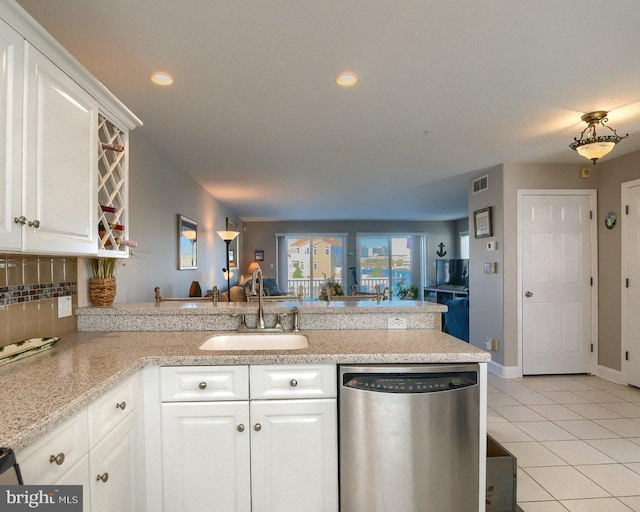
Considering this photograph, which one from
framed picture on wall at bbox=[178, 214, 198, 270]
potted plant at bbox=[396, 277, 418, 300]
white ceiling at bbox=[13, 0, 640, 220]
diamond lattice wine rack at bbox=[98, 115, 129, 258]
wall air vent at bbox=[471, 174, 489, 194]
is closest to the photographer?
white ceiling at bbox=[13, 0, 640, 220]

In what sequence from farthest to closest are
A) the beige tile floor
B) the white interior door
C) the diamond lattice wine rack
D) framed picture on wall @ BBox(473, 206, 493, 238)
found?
1. framed picture on wall @ BBox(473, 206, 493, 238)
2. the white interior door
3. the beige tile floor
4. the diamond lattice wine rack

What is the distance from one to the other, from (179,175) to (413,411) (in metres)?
3.77

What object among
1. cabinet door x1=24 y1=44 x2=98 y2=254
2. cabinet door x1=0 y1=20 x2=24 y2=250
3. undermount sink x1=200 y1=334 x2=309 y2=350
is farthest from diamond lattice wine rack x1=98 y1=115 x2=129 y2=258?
undermount sink x1=200 y1=334 x2=309 y2=350

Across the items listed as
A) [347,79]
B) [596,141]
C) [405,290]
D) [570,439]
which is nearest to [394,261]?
[405,290]

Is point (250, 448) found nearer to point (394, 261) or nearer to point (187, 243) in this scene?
point (187, 243)

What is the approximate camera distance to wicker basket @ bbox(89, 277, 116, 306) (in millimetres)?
2314

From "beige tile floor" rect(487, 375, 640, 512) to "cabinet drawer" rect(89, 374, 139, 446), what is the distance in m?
2.05

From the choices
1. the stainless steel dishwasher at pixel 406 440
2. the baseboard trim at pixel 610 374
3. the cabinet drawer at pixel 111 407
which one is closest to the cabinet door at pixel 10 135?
the cabinet drawer at pixel 111 407

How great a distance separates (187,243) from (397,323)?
3097 millimetres

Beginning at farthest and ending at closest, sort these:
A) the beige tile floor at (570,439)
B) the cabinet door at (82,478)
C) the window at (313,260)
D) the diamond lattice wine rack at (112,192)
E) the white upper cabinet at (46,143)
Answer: the window at (313,260)
the beige tile floor at (570,439)
the diamond lattice wine rack at (112,192)
the white upper cabinet at (46,143)
the cabinet door at (82,478)

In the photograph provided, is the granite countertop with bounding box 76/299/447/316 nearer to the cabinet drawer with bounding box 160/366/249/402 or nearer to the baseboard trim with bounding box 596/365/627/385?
the cabinet drawer with bounding box 160/366/249/402

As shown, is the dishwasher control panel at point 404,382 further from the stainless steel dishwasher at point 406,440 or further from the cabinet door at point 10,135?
the cabinet door at point 10,135

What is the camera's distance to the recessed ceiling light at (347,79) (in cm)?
224

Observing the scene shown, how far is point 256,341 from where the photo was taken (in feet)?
7.25
